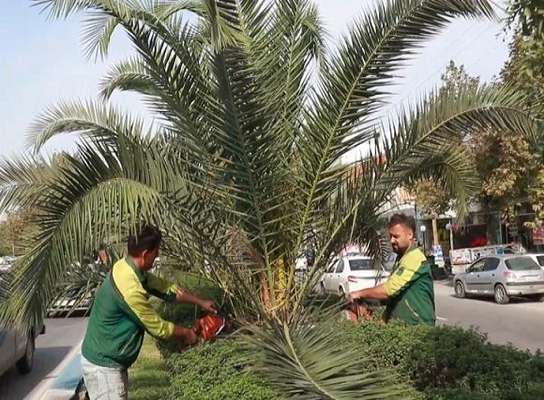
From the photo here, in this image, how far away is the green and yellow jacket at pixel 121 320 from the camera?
4125 millimetres

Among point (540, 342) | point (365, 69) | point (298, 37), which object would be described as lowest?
point (540, 342)

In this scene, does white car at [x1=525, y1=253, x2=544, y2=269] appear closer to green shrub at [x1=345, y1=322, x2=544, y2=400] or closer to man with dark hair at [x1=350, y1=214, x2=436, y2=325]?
man with dark hair at [x1=350, y1=214, x2=436, y2=325]

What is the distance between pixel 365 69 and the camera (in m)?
5.84

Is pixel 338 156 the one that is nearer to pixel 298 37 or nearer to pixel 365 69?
pixel 365 69

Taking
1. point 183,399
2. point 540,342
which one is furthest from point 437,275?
point 183,399

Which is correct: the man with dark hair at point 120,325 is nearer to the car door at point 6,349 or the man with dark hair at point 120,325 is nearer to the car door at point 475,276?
the car door at point 6,349

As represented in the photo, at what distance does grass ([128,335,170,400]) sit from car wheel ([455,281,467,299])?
14.1 m

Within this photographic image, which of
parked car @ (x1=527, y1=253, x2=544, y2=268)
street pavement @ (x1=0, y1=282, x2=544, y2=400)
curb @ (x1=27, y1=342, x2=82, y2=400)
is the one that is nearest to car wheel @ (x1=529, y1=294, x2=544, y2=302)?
street pavement @ (x1=0, y1=282, x2=544, y2=400)

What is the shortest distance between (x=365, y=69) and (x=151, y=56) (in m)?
1.83

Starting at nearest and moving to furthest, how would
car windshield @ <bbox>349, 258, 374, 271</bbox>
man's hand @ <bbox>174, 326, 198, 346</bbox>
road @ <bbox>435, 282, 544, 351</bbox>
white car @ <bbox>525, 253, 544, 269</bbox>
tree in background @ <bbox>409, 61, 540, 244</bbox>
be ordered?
man's hand @ <bbox>174, 326, 198, 346</bbox> → road @ <bbox>435, 282, 544, 351</bbox> → white car @ <bbox>525, 253, 544, 269</bbox> → car windshield @ <bbox>349, 258, 374, 271</bbox> → tree in background @ <bbox>409, 61, 540, 244</bbox>

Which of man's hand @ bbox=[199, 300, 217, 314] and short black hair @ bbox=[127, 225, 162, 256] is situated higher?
short black hair @ bbox=[127, 225, 162, 256]

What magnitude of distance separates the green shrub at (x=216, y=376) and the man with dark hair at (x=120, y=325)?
1.71 feet

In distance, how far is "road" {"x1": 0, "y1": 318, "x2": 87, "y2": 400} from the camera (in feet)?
33.3

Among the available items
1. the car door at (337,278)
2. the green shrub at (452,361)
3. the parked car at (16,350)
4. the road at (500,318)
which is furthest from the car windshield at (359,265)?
the green shrub at (452,361)
